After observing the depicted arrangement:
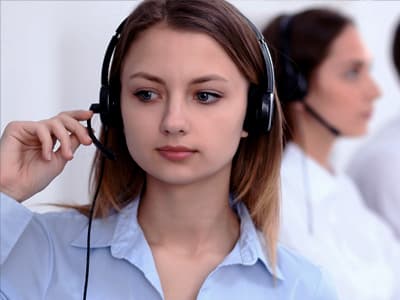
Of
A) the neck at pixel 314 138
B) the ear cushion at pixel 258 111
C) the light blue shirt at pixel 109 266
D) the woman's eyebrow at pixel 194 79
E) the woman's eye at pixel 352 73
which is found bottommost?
the neck at pixel 314 138

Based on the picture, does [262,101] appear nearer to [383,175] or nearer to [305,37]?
[305,37]

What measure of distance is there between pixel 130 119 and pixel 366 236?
86cm

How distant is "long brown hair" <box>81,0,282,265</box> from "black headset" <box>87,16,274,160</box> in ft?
0.04

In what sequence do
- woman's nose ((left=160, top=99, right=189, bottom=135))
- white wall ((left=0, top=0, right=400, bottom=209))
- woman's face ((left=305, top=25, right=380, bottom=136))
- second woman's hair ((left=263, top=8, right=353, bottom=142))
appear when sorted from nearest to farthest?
woman's nose ((left=160, top=99, right=189, bottom=135)) → white wall ((left=0, top=0, right=400, bottom=209)) → second woman's hair ((left=263, top=8, right=353, bottom=142)) → woman's face ((left=305, top=25, right=380, bottom=136))

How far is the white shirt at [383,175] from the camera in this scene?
1918 mm

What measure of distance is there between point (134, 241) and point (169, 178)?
0.39 feet

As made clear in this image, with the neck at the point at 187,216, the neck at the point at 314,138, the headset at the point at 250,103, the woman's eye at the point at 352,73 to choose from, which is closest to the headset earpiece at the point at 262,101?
the headset at the point at 250,103

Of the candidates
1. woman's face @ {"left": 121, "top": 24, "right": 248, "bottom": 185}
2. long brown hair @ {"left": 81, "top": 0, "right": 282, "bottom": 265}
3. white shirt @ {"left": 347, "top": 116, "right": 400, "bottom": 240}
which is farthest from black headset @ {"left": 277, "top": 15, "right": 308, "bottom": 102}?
woman's face @ {"left": 121, "top": 24, "right": 248, "bottom": 185}

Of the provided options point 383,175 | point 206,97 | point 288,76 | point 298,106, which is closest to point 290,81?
point 288,76

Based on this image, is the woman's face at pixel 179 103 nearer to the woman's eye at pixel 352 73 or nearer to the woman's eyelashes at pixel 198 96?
the woman's eyelashes at pixel 198 96

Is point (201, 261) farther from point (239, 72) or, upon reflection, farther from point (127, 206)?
point (239, 72)

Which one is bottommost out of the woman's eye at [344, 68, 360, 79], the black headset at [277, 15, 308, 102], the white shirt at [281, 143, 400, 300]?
the white shirt at [281, 143, 400, 300]

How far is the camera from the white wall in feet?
4.42

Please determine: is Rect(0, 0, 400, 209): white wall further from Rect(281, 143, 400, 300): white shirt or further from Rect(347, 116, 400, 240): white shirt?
Rect(347, 116, 400, 240): white shirt
